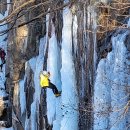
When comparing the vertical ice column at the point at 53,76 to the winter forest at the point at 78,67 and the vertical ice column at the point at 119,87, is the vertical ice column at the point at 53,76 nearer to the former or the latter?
the winter forest at the point at 78,67

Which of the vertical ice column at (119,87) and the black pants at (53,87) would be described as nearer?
the vertical ice column at (119,87)

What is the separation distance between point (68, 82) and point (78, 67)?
0.46 m

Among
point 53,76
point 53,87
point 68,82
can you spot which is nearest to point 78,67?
point 68,82

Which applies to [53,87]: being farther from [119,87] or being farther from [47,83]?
[119,87]

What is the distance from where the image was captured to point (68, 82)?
12.4 meters

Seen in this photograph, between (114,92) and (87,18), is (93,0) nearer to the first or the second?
(87,18)

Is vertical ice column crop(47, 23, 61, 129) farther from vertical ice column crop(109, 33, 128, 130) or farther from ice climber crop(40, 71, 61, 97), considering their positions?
vertical ice column crop(109, 33, 128, 130)

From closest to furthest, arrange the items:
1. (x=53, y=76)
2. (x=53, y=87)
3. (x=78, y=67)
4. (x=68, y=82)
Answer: (x=78, y=67) < (x=68, y=82) < (x=53, y=87) < (x=53, y=76)

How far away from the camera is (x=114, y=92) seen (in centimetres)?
996

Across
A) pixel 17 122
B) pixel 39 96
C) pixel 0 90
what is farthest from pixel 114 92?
pixel 0 90

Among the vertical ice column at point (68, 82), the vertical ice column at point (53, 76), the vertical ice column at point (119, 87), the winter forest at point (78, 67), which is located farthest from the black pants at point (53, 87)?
the vertical ice column at point (119, 87)

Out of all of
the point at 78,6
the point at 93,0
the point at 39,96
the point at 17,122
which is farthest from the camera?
Result: the point at 17,122

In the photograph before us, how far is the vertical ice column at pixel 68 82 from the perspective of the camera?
39.2 feet

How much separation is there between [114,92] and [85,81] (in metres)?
2.10
